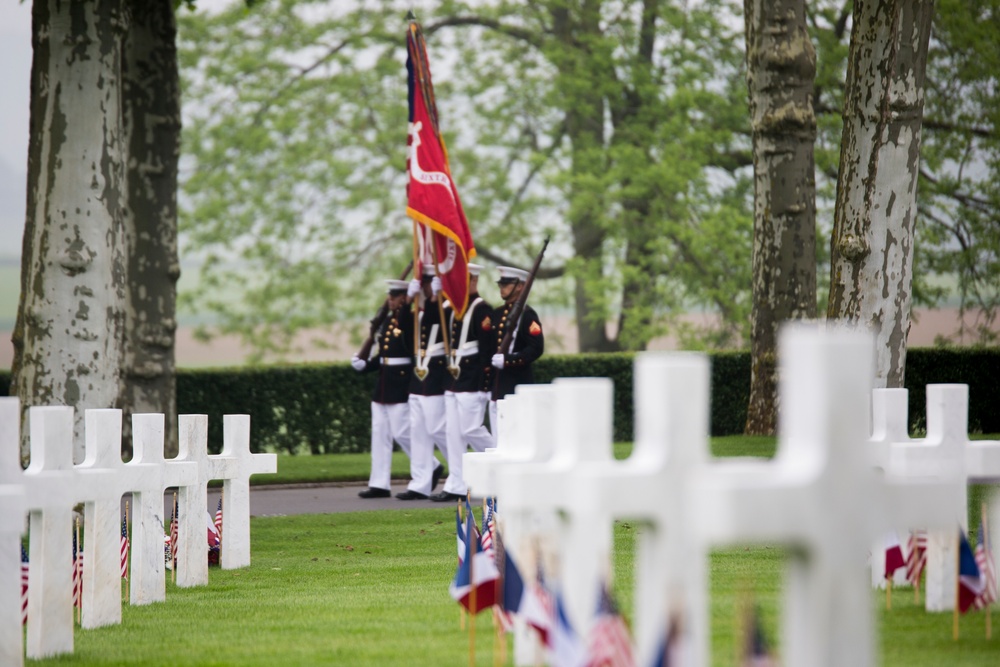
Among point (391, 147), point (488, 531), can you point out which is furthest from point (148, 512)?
point (391, 147)

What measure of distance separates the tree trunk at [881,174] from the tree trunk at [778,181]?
3.95 metres

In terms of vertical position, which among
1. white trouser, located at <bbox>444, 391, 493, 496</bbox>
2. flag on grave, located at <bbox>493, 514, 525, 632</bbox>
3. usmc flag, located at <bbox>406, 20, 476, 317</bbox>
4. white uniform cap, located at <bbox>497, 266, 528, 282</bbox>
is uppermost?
usmc flag, located at <bbox>406, 20, 476, 317</bbox>

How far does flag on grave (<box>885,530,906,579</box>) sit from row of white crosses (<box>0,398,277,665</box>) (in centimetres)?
345

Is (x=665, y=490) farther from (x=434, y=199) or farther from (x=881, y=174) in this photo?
(x=434, y=199)

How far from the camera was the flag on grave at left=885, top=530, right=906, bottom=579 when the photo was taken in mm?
6559

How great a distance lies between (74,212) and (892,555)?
7855 mm

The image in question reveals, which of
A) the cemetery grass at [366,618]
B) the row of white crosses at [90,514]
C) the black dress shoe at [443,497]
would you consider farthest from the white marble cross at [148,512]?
the black dress shoe at [443,497]

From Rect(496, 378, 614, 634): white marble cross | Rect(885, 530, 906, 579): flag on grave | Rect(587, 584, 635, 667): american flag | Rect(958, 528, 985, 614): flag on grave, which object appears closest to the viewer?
Rect(587, 584, 635, 667): american flag

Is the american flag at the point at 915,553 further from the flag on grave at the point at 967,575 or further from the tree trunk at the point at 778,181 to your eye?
the tree trunk at the point at 778,181

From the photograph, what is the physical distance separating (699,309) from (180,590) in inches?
978

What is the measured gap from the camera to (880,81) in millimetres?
12781

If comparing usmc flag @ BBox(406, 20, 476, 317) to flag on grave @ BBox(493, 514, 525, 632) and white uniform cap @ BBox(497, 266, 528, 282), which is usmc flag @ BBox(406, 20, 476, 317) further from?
flag on grave @ BBox(493, 514, 525, 632)

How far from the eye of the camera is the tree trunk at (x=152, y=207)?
16.9 meters

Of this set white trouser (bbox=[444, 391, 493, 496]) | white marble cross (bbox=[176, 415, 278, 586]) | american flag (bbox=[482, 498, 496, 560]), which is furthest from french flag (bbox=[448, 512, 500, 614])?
white trouser (bbox=[444, 391, 493, 496])
